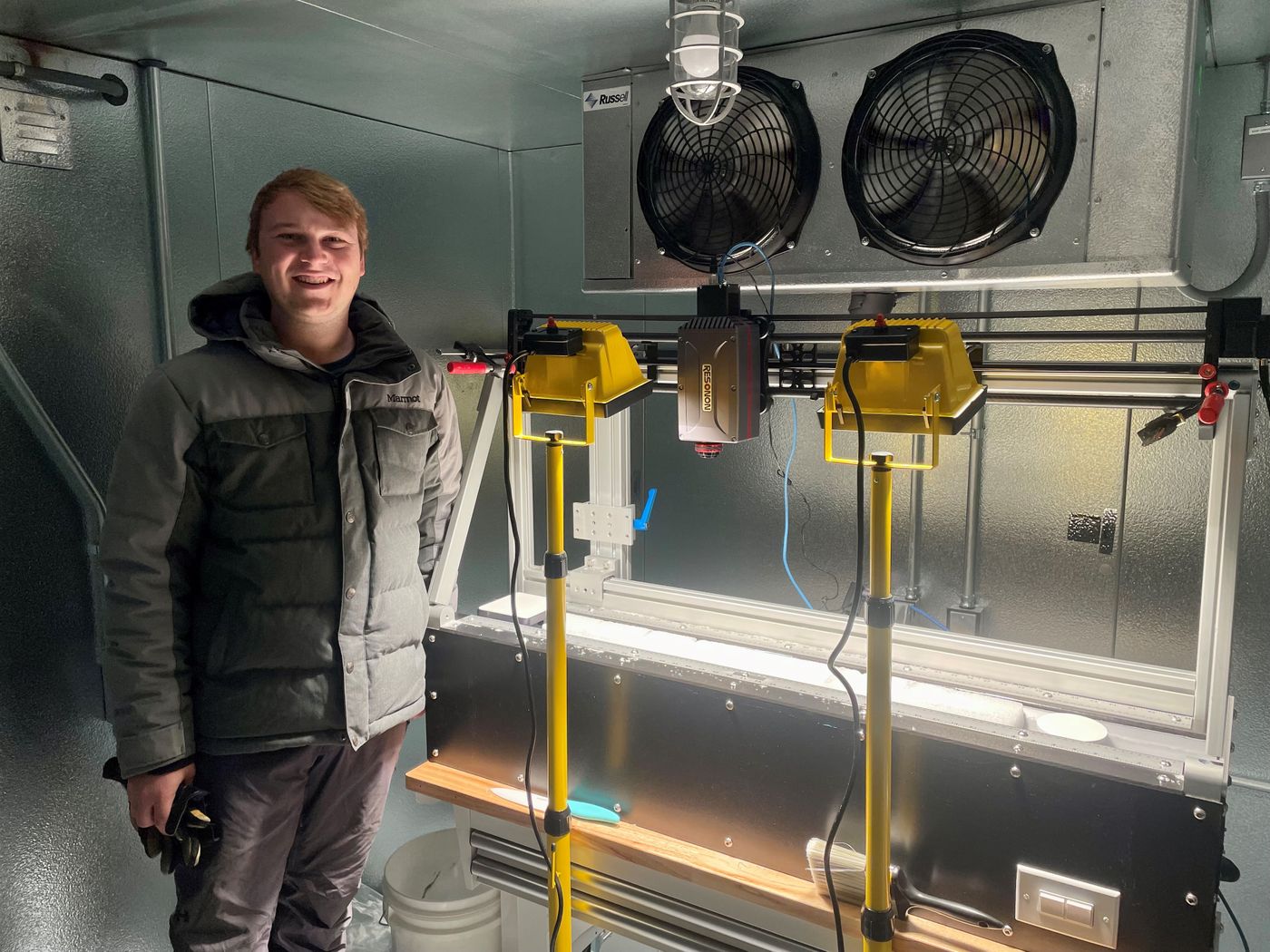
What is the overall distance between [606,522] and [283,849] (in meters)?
0.90

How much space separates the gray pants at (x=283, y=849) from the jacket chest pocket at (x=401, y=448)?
1.64 feet

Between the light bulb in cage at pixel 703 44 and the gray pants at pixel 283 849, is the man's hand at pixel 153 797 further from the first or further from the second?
the light bulb in cage at pixel 703 44

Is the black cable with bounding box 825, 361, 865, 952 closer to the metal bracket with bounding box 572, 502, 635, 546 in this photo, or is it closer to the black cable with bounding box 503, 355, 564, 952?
the black cable with bounding box 503, 355, 564, 952

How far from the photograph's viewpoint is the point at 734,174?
163 cm

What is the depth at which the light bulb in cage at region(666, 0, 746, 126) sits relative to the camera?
1.36 meters

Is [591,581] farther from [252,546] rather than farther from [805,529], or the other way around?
[805,529]

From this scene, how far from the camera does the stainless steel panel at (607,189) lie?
1770mm

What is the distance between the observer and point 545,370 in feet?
4.80

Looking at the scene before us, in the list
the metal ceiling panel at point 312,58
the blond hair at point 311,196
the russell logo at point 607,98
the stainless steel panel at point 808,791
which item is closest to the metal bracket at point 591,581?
the stainless steel panel at point 808,791

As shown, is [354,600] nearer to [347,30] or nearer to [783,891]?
[783,891]

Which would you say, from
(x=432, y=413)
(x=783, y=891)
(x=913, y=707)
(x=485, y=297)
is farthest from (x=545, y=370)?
(x=485, y=297)

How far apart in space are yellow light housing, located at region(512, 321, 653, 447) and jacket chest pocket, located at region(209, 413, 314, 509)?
404mm

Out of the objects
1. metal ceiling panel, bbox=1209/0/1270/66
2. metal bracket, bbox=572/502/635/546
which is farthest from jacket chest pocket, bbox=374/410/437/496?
metal ceiling panel, bbox=1209/0/1270/66

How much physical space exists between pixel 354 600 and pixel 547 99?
1.32 metres
